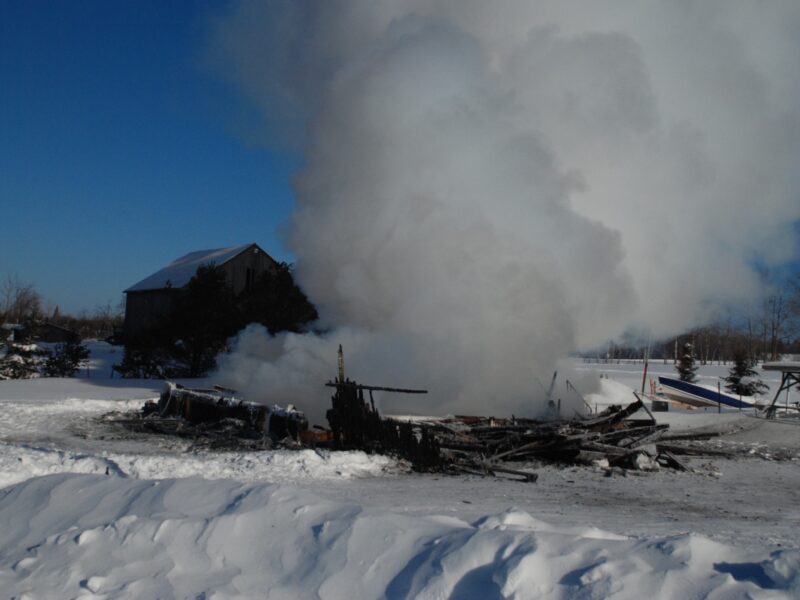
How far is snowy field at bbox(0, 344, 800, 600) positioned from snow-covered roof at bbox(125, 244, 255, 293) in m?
32.2

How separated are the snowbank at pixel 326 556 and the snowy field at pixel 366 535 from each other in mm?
12

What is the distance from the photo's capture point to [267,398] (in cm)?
1889

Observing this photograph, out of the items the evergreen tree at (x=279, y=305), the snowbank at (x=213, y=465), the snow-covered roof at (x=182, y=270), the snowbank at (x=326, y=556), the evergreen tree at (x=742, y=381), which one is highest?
the snow-covered roof at (x=182, y=270)

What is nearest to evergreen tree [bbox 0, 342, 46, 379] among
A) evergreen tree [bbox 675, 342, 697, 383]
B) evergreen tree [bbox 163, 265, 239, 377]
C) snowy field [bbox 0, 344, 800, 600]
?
evergreen tree [bbox 163, 265, 239, 377]

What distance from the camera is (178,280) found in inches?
1687

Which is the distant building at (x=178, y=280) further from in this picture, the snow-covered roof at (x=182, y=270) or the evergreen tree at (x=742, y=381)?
the evergreen tree at (x=742, y=381)

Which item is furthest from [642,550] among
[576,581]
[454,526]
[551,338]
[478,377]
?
[551,338]

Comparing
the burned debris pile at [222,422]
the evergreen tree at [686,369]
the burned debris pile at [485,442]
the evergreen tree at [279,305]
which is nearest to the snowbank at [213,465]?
the burned debris pile at [485,442]

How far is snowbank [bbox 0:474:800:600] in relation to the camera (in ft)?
14.7

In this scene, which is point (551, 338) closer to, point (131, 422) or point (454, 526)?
point (131, 422)

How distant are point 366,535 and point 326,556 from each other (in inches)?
13.3

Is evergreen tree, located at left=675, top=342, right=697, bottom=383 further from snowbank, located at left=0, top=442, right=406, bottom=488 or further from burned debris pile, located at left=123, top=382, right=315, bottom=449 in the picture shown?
snowbank, located at left=0, top=442, right=406, bottom=488

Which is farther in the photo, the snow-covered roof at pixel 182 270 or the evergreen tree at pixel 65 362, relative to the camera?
the snow-covered roof at pixel 182 270

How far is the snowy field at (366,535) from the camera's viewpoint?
15.1 feet
